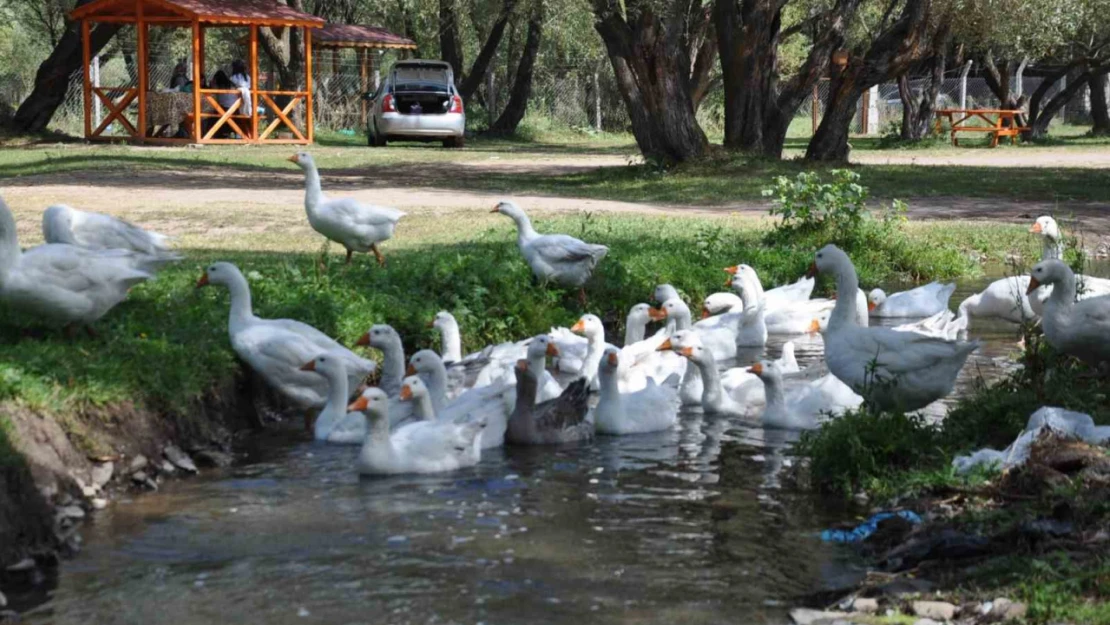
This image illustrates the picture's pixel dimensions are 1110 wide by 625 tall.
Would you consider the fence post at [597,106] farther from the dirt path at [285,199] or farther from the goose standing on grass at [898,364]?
the goose standing on grass at [898,364]

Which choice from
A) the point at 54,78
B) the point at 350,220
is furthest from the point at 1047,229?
the point at 54,78

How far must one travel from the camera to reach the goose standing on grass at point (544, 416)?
959cm

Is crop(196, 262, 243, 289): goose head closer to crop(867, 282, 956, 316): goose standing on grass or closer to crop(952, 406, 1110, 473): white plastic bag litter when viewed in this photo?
crop(952, 406, 1110, 473): white plastic bag litter

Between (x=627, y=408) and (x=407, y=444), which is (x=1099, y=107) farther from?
(x=407, y=444)

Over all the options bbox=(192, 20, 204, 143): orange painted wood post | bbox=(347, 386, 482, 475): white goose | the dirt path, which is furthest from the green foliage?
bbox=(192, 20, 204, 143): orange painted wood post

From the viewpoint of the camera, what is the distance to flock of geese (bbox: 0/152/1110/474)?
8.75m

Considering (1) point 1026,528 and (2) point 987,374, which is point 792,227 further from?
(1) point 1026,528

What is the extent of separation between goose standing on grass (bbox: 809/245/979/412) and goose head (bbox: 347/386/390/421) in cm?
269

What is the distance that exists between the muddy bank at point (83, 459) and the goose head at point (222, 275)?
719 millimetres

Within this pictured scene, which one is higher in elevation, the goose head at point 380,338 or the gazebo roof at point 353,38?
the gazebo roof at point 353,38

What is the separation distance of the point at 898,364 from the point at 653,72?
1617 cm

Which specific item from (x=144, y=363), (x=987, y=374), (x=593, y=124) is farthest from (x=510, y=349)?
(x=593, y=124)

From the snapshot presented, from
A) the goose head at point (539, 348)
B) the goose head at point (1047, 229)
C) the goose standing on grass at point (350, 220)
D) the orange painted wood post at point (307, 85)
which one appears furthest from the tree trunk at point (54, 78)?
the goose head at point (539, 348)

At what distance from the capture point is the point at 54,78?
3591 cm
